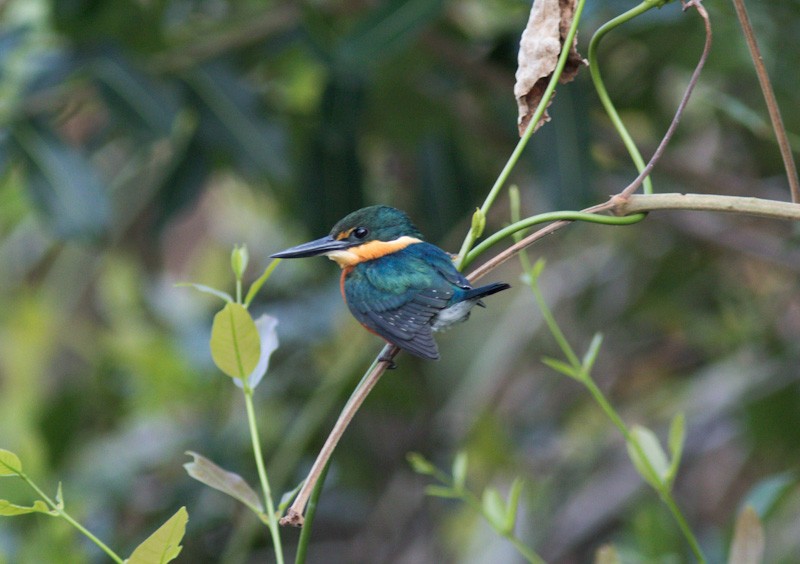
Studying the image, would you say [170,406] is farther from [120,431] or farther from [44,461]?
[44,461]

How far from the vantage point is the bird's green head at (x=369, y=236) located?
1.03 m

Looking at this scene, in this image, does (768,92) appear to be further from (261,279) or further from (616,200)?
(261,279)

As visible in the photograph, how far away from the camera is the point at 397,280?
1.01 metres

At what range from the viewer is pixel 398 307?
3.23 feet

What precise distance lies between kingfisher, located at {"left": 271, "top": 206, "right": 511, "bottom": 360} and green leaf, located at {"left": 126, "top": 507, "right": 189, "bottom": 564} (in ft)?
0.84

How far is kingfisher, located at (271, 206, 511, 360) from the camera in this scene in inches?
37.1

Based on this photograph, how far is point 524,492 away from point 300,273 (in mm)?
1015

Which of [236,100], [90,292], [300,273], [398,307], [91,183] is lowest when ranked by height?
[90,292]

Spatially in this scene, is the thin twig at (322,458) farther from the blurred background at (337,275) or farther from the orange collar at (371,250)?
the blurred background at (337,275)

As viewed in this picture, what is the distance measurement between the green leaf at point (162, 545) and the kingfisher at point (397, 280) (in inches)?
10.1

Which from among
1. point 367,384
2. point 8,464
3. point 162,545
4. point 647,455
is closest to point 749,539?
point 647,455

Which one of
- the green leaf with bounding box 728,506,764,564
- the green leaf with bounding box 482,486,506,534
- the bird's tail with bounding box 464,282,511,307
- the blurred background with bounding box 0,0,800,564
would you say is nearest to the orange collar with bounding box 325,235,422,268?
the bird's tail with bounding box 464,282,511,307

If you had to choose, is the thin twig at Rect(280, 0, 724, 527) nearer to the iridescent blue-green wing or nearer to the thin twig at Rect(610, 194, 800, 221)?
the thin twig at Rect(610, 194, 800, 221)

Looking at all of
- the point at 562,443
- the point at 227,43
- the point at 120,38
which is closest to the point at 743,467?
the point at 562,443
